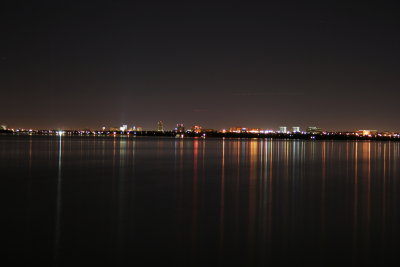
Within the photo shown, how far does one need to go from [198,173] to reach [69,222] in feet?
43.1

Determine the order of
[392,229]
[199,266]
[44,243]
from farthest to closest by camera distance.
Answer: [392,229] → [44,243] → [199,266]

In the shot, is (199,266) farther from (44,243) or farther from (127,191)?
(127,191)

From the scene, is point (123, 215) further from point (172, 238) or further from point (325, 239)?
point (325, 239)

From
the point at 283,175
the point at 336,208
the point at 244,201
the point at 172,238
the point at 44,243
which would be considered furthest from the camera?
the point at 283,175

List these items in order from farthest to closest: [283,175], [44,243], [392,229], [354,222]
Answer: [283,175]
[354,222]
[392,229]
[44,243]

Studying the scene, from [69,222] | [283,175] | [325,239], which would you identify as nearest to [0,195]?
[69,222]

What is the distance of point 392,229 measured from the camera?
979cm

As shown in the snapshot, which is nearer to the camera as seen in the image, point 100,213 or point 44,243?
point 44,243

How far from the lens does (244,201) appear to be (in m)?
13.4

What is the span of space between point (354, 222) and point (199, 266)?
5.16 meters

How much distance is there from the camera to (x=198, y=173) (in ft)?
74.9

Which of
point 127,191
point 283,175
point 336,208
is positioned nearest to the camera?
point 336,208

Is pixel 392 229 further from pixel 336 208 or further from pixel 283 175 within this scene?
pixel 283 175

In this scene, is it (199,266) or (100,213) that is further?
(100,213)
